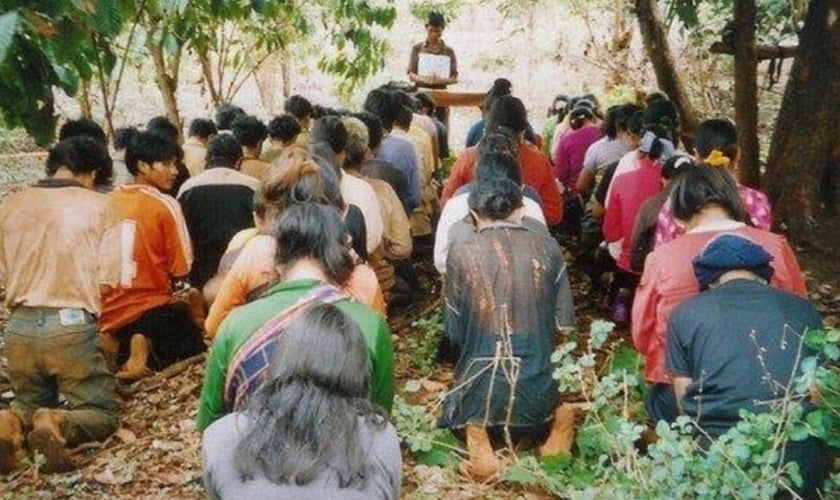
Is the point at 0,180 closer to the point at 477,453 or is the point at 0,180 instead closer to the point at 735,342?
the point at 477,453

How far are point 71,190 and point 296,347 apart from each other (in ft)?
9.43

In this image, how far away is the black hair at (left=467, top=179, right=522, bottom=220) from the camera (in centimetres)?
462

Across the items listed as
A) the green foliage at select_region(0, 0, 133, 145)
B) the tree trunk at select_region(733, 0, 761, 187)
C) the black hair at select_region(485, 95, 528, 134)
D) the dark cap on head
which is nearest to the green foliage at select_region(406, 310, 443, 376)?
the black hair at select_region(485, 95, 528, 134)

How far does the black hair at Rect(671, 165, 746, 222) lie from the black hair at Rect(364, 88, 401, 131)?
3576 millimetres

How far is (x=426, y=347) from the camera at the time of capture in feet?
20.2

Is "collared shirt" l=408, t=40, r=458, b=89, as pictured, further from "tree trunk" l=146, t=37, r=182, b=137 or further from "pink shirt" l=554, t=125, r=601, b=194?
"tree trunk" l=146, t=37, r=182, b=137

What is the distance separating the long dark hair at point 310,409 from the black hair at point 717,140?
11.5 ft

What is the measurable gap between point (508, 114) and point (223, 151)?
2.07 m

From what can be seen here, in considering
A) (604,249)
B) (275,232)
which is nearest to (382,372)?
(275,232)

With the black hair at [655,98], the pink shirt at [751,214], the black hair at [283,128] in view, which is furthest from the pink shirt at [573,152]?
the pink shirt at [751,214]

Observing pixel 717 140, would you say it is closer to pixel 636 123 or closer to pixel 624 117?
pixel 636 123

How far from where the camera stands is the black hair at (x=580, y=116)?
8766mm

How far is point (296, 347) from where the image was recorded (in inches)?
92.6

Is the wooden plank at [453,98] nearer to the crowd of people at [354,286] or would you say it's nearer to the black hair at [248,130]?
the crowd of people at [354,286]
